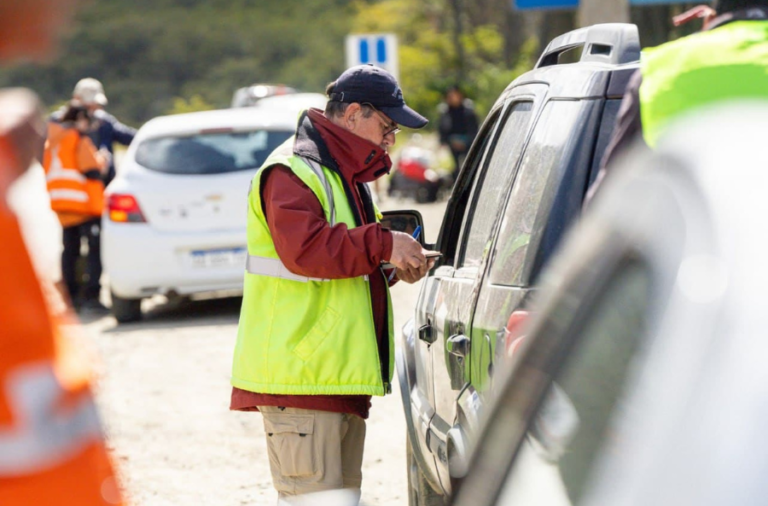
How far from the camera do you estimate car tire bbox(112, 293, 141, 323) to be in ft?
36.5

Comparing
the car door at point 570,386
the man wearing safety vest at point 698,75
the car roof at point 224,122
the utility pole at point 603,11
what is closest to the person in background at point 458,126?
the car roof at point 224,122

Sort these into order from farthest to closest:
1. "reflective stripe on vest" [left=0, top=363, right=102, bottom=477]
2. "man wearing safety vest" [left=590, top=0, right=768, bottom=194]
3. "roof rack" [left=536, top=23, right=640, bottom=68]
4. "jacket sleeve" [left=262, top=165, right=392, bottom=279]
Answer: "jacket sleeve" [left=262, top=165, right=392, bottom=279]
"roof rack" [left=536, top=23, right=640, bottom=68]
"man wearing safety vest" [left=590, top=0, right=768, bottom=194]
"reflective stripe on vest" [left=0, top=363, right=102, bottom=477]

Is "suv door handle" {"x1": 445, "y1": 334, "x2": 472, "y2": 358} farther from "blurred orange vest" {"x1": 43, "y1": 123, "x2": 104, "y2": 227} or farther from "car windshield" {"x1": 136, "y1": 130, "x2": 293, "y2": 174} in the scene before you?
"blurred orange vest" {"x1": 43, "y1": 123, "x2": 104, "y2": 227}

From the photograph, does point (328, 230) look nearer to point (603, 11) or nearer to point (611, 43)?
point (611, 43)

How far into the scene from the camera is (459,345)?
11.7ft

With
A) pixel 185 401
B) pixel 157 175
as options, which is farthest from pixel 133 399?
pixel 157 175

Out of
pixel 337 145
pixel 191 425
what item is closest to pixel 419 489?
pixel 337 145

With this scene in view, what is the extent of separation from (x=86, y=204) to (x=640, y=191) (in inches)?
421

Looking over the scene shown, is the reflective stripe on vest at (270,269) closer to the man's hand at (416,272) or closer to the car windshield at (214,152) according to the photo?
the man's hand at (416,272)

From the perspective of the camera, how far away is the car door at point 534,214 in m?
3.00

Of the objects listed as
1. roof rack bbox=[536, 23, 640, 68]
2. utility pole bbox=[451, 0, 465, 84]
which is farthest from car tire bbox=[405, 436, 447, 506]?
utility pole bbox=[451, 0, 465, 84]

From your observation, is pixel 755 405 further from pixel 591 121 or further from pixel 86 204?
pixel 86 204

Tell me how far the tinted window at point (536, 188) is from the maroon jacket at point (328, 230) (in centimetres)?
69

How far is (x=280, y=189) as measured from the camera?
3.96 metres
